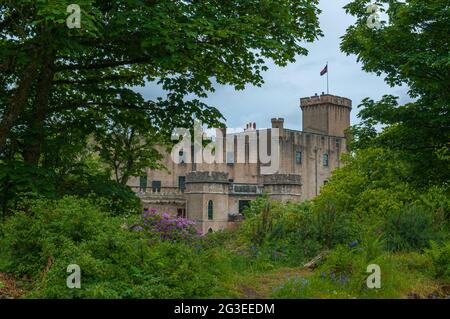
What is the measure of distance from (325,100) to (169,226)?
7122cm

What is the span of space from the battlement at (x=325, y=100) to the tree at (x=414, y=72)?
63.2 metres

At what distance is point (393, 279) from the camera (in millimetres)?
9125

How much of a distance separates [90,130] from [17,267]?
854cm

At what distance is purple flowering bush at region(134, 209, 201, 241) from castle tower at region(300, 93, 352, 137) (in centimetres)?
6966

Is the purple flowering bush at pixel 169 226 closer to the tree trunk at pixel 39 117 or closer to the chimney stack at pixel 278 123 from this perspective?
the tree trunk at pixel 39 117

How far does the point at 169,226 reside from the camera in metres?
13.7

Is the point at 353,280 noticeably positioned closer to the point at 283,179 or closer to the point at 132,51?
the point at 132,51

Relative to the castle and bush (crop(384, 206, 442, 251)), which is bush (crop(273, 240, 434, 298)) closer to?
bush (crop(384, 206, 442, 251))

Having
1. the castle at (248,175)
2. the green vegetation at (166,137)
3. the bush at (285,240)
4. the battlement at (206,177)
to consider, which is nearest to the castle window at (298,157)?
the castle at (248,175)

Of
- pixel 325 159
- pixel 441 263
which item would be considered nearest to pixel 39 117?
pixel 441 263

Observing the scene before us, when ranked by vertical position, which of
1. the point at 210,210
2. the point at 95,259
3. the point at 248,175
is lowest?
the point at 95,259
